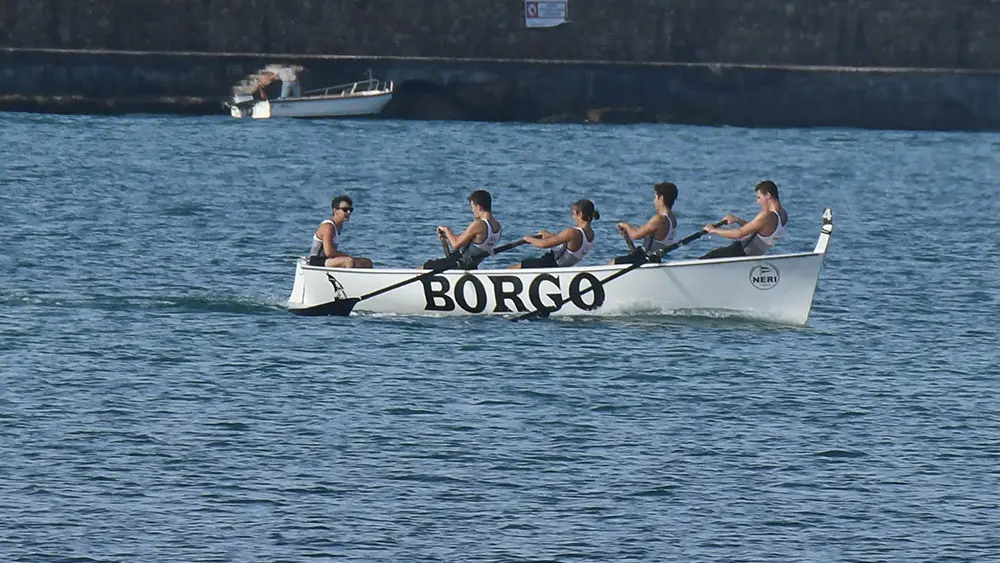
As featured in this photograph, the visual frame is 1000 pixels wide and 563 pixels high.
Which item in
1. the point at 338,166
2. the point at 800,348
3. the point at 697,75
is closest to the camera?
the point at 800,348

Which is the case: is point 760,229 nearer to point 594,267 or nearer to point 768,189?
point 768,189

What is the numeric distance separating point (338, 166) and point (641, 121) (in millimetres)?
14603

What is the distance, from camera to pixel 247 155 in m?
51.6

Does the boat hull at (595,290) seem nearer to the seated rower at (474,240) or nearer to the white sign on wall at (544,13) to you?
the seated rower at (474,240)

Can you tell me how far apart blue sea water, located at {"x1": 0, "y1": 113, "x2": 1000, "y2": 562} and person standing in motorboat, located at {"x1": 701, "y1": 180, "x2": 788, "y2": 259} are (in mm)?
939

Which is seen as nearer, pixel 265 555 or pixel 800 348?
pixel 265 555

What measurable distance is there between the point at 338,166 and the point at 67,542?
35.8 metres

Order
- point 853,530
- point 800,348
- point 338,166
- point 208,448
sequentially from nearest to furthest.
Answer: point 853,530 < point 208,448 < point 800,348 < point 338,166

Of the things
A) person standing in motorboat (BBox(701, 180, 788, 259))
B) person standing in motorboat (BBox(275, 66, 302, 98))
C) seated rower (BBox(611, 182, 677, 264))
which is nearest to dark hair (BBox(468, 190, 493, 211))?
seated rower (BBox(611, 182, 677, 264))

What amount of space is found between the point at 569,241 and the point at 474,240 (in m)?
1.14

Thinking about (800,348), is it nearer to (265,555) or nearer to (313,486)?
(313,486)

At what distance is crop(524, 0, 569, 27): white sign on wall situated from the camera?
60594 mm

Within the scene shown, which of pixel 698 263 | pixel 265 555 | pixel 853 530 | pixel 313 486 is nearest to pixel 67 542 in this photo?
pixel 265 555

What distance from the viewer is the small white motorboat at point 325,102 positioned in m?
59.9
